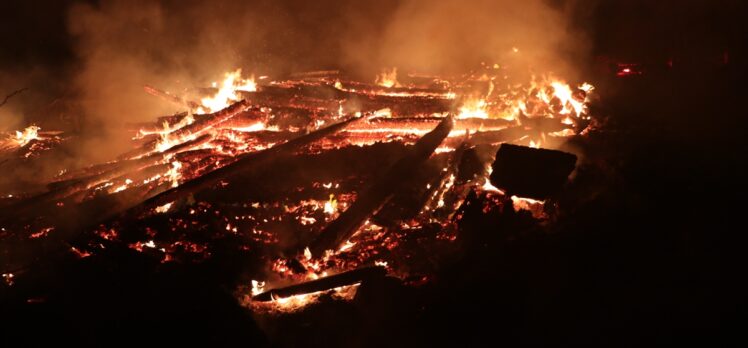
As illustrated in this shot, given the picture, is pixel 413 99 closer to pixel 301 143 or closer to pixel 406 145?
pixel 406 145

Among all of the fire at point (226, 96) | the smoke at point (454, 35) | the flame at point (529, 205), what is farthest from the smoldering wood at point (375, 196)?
the smoke at point (454, 35)

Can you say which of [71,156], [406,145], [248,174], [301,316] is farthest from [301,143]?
[71,156]

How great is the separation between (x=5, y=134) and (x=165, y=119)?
9.70ft

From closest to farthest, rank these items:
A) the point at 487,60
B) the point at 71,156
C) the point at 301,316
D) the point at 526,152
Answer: the point at 301,316 → the point at 526,152 → the point at 71,156 → the point at 487,60

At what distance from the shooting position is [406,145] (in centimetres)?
617

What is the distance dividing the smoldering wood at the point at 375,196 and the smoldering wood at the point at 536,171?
3.85 ft

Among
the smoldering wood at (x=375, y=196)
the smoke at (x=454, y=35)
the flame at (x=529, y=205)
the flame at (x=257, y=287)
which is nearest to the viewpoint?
the flame at (x=257, y=287)

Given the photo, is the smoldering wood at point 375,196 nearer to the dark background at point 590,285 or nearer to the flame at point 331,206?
the flame at point 331,206

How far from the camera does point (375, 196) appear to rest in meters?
4.95

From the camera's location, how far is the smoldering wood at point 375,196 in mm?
4418

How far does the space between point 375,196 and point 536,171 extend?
189 cm

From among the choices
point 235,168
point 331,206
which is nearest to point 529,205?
point 331,206

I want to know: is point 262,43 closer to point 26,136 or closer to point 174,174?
point 26,136

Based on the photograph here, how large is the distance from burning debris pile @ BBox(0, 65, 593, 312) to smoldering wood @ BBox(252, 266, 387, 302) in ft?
0.04
